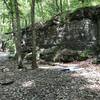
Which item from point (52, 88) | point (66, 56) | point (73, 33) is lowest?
point (52, 88)

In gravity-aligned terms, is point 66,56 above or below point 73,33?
below

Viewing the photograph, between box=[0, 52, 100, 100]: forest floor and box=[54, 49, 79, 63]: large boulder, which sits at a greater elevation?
box=[54, 49, 79, 63]: large boulder

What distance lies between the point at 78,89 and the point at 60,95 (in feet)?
3.43

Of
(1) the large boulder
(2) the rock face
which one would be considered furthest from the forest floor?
(2) the rock face

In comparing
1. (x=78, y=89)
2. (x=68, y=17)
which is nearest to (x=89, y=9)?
(x=68, y=17)

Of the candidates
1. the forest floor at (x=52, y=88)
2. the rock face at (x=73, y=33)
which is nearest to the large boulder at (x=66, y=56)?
the rock face at (x=73, y=33)

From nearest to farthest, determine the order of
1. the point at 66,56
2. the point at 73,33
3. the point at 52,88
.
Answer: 1. the point at 52,88
2. the point at 66,56
3. the point at 73,33

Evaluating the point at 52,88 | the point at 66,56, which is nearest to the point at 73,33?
the point at 66,56

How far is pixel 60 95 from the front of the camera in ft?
33.2

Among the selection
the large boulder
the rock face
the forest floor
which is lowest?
the forest floor

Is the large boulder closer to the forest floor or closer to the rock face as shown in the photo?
the rock face

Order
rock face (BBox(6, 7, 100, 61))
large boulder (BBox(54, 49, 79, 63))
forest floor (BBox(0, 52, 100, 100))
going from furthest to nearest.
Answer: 1. rock face (BBox(6, 7, 100, 61))
2. large boulder (BBox(54, 49, 79, 63))
3. forest floor (BBox(0, 52, 100, 100))

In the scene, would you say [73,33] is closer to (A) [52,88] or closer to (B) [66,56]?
(B) [66,56]

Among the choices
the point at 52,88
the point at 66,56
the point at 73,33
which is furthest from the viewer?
the point at 73,33
